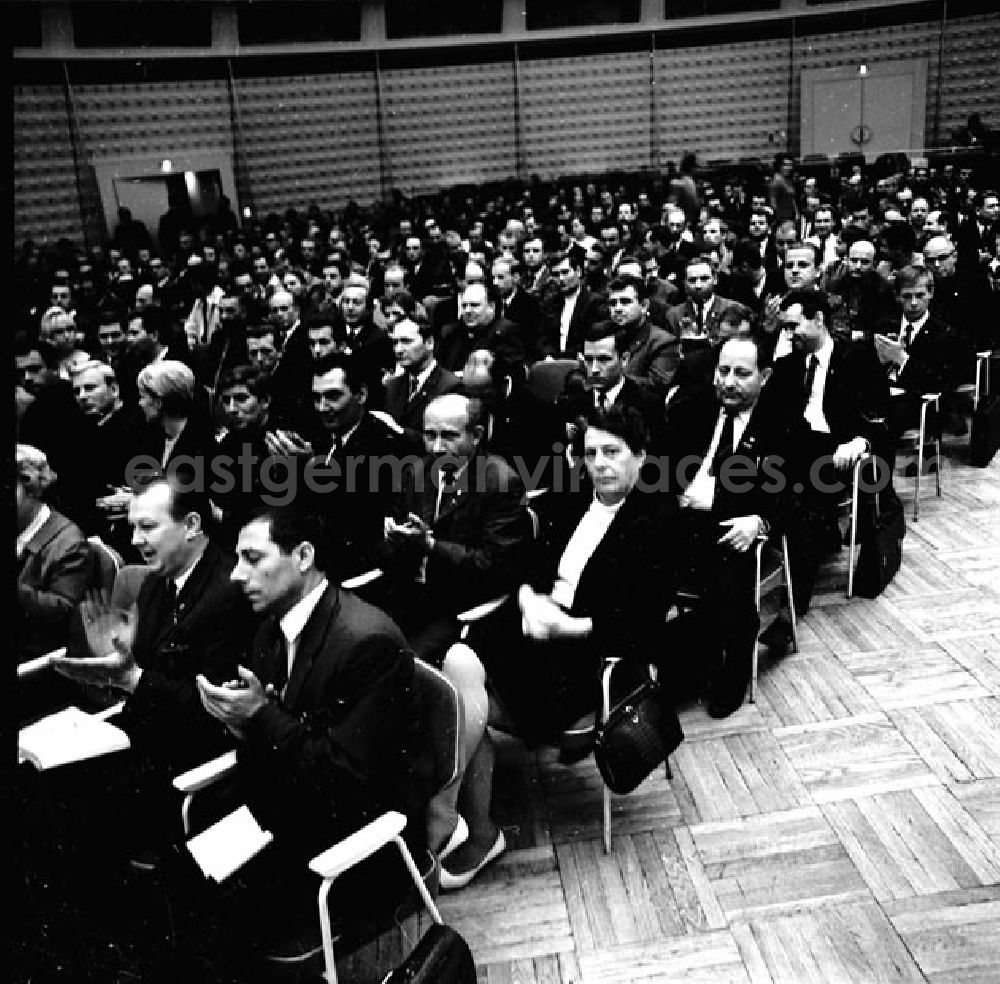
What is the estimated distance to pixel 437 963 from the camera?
2152mm

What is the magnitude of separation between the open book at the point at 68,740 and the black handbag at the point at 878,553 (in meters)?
3.36

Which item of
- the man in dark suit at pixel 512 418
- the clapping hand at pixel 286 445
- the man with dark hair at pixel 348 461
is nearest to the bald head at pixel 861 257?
the man in dark suit at pixel 512 418

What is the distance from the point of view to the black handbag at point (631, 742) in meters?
3.03

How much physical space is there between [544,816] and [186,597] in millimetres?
1420

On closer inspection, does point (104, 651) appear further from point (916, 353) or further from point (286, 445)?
point (916, 353)

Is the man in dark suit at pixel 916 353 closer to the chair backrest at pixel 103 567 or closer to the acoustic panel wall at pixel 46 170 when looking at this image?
the chair backrest at pixel 103 567

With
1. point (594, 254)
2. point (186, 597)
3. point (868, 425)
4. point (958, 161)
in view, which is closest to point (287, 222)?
point (594, 254)

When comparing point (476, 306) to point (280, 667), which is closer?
point (280, 667)

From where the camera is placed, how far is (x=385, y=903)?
2.47m

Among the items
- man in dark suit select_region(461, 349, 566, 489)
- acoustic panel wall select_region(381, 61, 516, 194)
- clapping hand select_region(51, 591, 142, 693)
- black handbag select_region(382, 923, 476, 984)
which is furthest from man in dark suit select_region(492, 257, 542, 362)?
acoustic panel wall select_region(381, 61, 516, 194)

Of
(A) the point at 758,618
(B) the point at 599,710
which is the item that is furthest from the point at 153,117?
(B) the point at 599,710

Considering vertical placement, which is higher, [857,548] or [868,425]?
[868,425]

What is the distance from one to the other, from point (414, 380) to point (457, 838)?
2.89 meters

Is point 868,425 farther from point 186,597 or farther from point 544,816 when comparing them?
point 186,597
